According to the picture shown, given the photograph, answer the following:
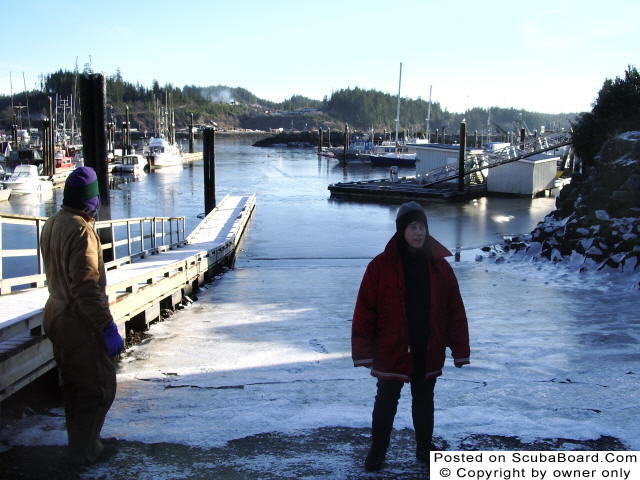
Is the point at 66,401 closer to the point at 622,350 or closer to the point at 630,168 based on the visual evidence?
the point at 622,350

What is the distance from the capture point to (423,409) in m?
3.76

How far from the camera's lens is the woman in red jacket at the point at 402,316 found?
11.7 feet

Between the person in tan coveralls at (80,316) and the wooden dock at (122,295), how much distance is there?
2.40 ft

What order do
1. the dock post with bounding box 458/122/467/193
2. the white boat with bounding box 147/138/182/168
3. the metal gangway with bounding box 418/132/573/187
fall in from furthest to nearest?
the white boat with bounding box 147/138/182/168 → the dock post with bounding box 458/122/467/193 → the metal gangway with bounding box 418/132/573/187

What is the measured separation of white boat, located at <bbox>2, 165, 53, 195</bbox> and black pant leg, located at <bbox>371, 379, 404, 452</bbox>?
4157 cm

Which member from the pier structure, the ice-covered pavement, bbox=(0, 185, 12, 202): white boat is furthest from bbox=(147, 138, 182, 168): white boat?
the ice-covered pavement

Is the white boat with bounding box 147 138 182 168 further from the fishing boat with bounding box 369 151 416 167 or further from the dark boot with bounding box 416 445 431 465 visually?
the dark boot with bounding box 416 445 431 465

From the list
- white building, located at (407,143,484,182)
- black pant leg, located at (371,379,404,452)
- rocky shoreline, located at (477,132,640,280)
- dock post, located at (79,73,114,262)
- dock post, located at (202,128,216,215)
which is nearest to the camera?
black pant leg, located at (371,379,404,452)

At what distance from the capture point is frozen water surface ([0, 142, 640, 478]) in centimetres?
439

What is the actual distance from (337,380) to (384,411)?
1953 mm

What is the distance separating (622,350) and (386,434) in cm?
402

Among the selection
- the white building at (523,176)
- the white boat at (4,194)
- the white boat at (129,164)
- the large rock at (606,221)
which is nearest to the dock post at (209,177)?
the white boat at (4,194)

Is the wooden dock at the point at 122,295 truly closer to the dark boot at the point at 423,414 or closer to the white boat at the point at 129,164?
the dark boot at the point at 423,414

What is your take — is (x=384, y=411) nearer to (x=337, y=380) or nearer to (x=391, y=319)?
(x=391, y=319)
